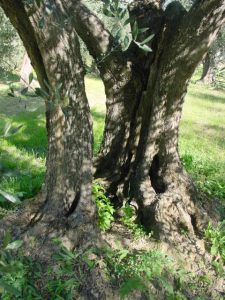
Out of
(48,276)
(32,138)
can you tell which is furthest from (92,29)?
(32,138)

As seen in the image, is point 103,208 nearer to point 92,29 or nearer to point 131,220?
point 131,220

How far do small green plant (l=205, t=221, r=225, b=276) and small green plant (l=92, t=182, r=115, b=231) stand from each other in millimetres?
1130

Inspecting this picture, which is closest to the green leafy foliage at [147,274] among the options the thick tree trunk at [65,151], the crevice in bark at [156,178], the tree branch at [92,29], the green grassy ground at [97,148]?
the thick tree trunk at [65,151]

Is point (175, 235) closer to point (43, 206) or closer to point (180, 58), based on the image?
point (43, 206)

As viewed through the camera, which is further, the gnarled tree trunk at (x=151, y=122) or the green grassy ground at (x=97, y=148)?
the green grassy ground at (x=97, y=148)

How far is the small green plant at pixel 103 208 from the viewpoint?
179 inches

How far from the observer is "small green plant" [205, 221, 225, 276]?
14.3ft

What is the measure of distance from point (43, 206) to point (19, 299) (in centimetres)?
103

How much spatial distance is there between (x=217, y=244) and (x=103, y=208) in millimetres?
1337

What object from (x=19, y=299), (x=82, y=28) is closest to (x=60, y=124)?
(x=82, y=28)

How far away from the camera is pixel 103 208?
15.4ft

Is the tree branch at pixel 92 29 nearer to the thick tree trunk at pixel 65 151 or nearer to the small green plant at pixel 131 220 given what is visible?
the thick tree trunk at pixel 65 151

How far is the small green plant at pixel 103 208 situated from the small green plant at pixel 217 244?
44.5 inches

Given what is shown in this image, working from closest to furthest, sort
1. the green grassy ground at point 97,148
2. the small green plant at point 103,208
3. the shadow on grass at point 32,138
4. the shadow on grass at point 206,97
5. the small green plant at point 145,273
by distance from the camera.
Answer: the small green plant at point 145,273 → the small green plant at point 103,208 → the green grassy ground at point 97,148 → the shadow on grass at point 32,138 → the shadow on grass at point 206,97
